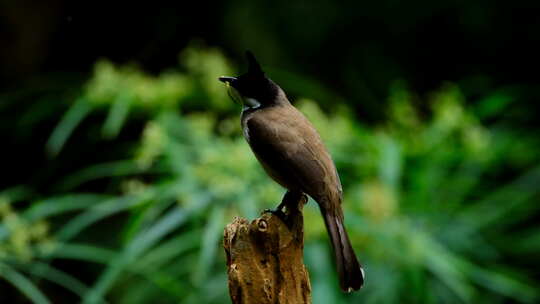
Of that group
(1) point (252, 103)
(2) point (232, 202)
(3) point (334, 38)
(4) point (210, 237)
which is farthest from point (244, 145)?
(3) point (334, 38)

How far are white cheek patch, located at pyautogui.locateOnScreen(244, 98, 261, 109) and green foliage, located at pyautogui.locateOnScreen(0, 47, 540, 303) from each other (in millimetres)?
1166

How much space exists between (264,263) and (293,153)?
0.96 feet

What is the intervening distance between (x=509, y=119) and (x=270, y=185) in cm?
194

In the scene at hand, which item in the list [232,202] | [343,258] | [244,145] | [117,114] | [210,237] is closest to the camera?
[343,258]

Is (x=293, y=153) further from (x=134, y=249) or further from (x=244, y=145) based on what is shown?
(x=244, y=145)

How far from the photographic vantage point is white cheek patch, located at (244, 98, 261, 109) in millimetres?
2061

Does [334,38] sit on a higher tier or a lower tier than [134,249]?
higher

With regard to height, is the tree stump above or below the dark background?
below

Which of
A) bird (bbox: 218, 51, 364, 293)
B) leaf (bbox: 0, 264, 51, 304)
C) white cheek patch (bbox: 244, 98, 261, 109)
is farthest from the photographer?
leaf (bbox: 0, 264, 51, 304)

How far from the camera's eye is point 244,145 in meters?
3.60

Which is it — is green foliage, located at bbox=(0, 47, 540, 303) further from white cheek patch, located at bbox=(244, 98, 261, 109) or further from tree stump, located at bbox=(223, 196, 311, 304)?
tree stump, located at bbox=(223, 196, 311, 304)

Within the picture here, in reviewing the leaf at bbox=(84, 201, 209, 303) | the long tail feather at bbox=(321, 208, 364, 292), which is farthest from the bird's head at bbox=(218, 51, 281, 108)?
the leaf at bbox=(84, 201, 209, 303)

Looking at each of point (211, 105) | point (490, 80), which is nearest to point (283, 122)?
point (211, 105)

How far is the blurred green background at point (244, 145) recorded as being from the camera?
3.46 meters
